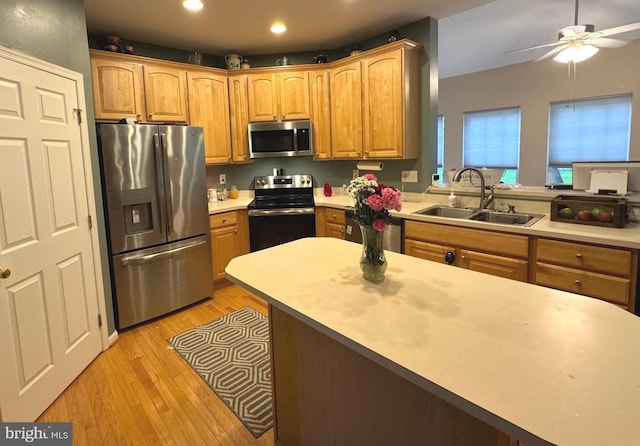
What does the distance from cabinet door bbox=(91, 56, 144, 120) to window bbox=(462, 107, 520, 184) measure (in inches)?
208

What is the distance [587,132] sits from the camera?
528 cm

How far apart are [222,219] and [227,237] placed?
20 cm

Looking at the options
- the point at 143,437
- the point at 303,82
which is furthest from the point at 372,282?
the point at 303,82

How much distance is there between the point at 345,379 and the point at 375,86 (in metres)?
2.94

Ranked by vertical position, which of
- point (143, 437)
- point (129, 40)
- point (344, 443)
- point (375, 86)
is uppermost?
point (129, 40)

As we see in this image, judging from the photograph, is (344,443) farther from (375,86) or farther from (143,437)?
(375,86)

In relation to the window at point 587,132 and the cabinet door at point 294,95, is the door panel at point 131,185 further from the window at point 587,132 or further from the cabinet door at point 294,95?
the window at point 587,132

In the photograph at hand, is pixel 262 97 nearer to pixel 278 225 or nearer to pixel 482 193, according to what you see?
pixel 278 225

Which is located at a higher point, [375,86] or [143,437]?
[375,86]

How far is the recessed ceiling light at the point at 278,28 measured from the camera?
11.2 feet

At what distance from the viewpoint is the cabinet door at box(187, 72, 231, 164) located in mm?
3762

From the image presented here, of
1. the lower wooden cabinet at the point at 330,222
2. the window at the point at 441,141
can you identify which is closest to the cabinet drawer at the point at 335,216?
the lower wooden cabinet at the point at 330,222

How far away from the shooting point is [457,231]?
2852mm

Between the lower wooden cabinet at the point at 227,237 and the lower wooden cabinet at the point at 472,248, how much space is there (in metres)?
1.74
